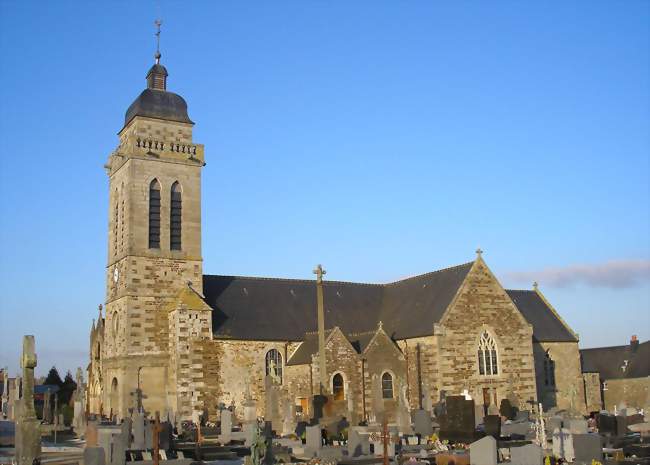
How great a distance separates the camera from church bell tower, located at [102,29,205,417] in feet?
121

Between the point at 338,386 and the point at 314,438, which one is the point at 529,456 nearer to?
the point at 314,438

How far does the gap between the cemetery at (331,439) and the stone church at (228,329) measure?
1.86 metres

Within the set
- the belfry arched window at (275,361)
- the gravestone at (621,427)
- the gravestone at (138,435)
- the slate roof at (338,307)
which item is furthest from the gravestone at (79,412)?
the gravestone at (621,427)

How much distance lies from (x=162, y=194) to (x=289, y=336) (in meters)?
9.81

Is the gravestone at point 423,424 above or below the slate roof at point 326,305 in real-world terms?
below

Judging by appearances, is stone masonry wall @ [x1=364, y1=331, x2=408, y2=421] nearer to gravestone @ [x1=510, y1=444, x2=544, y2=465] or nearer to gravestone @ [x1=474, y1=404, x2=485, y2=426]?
gravestone @ [x1=474, y1=404, x2=485, y2=426]

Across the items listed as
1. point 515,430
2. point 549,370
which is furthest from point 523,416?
point 549,370

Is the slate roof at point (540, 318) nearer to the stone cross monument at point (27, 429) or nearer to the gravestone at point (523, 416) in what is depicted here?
the gravestone at point (523, 416)

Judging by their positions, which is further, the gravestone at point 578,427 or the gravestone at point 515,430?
the gravestone at point 515,430

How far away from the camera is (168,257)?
38.6 m

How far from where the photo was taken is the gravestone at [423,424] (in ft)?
92.2

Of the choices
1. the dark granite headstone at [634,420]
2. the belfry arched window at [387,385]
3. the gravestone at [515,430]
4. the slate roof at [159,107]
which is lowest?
the gravestone at [515,430]

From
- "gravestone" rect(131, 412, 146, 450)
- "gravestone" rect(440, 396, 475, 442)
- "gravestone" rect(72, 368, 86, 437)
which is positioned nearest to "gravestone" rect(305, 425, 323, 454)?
"gravestone" rect(440, 396, 475, 442)

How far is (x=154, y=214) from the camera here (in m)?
39.1
